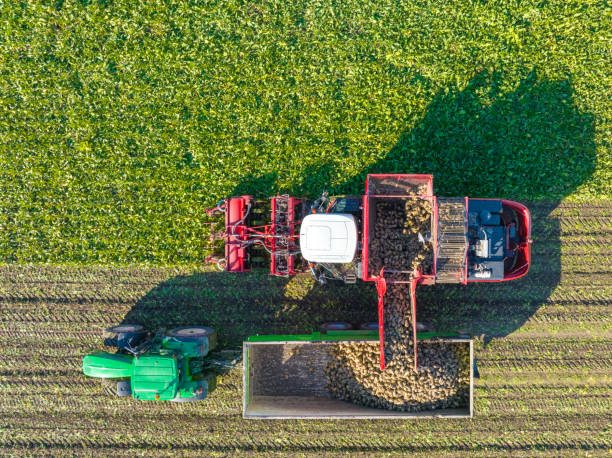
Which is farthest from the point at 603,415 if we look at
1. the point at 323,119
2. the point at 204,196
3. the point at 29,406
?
the point at 29,406

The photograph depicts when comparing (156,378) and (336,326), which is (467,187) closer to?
(336,326)

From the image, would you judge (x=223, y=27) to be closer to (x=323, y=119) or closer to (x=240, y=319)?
(x=323, y=119)

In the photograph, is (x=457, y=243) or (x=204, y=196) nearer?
(x=457, y=243)

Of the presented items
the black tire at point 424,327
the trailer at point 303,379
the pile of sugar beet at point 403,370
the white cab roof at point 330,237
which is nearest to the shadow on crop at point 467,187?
the black tire at point 424,327

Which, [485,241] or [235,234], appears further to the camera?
[235,234]

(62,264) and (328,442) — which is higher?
(62,264)

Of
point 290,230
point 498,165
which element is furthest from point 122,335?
point 498,165

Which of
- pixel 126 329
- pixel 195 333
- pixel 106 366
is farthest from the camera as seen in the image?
pixel 126 329
